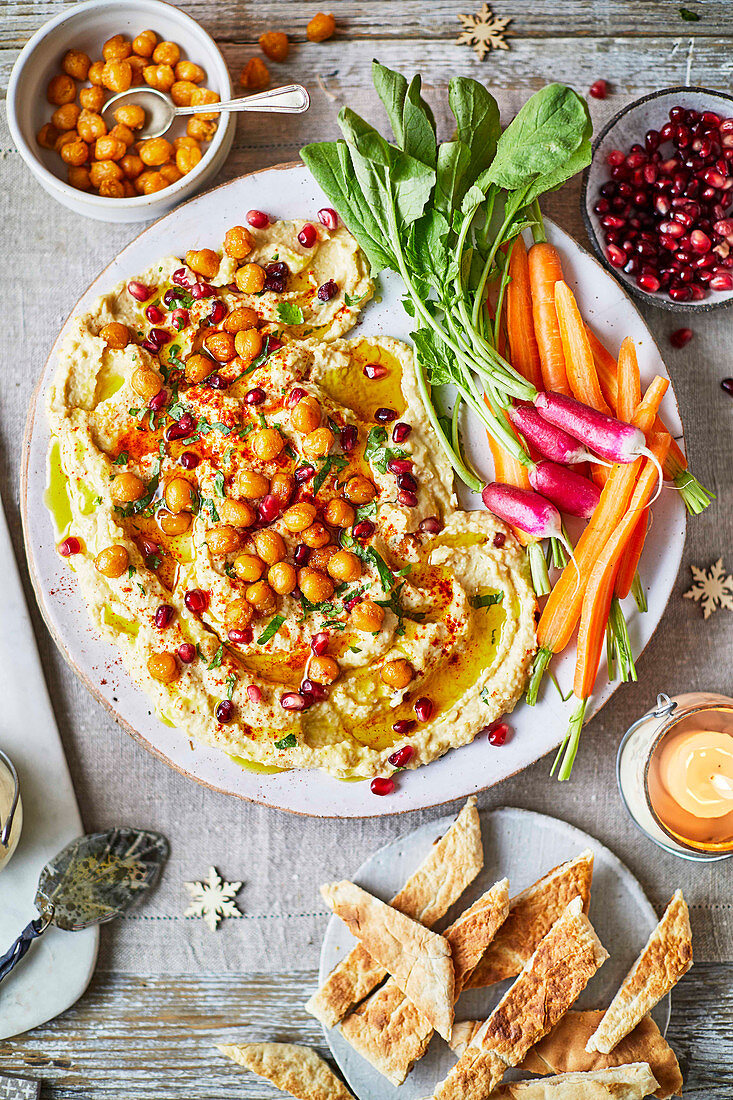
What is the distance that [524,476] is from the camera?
3.33m

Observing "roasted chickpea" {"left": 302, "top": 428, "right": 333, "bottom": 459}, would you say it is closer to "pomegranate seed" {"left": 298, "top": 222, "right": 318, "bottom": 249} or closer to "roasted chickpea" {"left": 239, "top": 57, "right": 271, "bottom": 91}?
"pomegranate seed" {"left": 298, "top": 222, "right": 318, "bottom": 249}

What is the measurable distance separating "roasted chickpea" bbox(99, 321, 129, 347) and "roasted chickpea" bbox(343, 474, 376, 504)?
3.68ft

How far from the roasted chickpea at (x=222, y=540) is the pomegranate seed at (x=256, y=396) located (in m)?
0.52

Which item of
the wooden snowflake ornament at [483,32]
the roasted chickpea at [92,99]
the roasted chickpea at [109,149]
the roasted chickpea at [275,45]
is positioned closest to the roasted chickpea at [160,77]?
the roasted chickpea at [92,99]

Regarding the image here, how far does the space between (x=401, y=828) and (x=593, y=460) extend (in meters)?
1.84

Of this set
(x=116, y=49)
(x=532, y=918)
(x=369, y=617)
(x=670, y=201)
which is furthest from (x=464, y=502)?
(x=116, y=49)

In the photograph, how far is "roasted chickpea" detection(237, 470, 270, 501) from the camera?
10.6ft

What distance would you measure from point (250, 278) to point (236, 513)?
0.99m

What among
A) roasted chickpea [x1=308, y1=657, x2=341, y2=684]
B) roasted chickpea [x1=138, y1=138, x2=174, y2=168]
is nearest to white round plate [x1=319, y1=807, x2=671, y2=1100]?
roasted chickpea [x1=308, y1=657, x2=341, y2=684]

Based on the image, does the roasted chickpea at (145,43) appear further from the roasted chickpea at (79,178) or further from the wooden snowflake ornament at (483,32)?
the wooden snowflake ornament at (483,32)

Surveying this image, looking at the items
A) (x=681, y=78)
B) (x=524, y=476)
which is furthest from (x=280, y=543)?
(x=681, y=78)

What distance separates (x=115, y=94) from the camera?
11.8ft

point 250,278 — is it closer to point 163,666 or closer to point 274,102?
point 274,102

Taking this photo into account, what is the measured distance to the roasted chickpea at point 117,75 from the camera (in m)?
3.52
